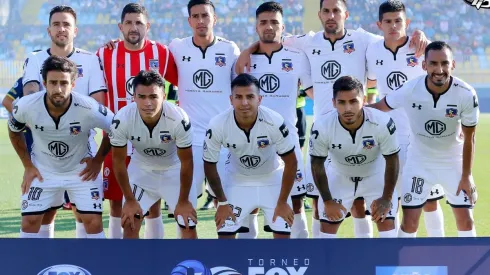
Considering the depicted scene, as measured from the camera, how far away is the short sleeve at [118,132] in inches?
194

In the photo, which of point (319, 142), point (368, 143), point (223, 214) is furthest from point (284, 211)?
point (368, 143)

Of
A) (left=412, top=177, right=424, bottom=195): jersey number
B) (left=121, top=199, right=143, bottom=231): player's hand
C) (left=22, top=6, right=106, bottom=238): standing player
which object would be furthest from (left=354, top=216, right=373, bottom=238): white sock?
(left=22, top=6, right=106, bottom=238): standing player

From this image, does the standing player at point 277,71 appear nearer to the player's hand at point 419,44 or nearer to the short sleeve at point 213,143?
the short sleeve at point 213,143

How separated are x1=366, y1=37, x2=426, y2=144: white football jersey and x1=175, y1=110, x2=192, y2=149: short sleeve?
1.59m

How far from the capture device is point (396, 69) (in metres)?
5.70

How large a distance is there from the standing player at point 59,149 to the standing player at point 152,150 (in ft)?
0.74

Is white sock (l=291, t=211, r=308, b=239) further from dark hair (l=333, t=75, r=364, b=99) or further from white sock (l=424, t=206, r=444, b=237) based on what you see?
dark hair (l=333, t=75, r=364, b=99)

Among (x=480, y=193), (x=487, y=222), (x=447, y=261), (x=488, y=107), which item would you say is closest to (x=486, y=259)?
(x=447, y=261)

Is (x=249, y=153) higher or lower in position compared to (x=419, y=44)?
lower

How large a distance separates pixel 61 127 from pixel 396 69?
2460mm

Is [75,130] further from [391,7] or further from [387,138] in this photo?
[391,7]

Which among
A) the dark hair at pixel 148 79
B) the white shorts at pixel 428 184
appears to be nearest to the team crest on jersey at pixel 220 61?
the dark hair at pixel 148 79

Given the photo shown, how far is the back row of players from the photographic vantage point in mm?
5008

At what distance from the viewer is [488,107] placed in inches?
813
